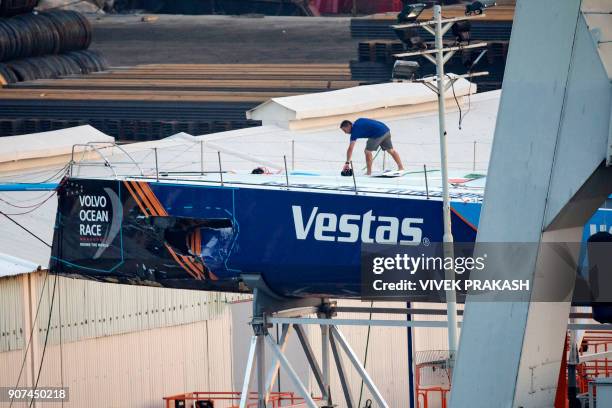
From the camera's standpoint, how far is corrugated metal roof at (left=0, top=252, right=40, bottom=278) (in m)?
18.9

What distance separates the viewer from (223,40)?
168 feet

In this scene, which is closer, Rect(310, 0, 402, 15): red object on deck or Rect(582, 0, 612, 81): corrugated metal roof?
Rect(582, 0, 612, 81): corrugated metal roof

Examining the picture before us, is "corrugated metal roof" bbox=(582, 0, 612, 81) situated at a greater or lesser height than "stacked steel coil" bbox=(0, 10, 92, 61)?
lesser

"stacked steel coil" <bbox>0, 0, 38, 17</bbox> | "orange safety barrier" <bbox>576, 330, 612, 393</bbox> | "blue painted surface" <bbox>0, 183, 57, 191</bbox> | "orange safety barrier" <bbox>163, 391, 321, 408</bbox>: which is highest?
"stacked steel coil" <bbox>0, 0, 38, 17</bbox>

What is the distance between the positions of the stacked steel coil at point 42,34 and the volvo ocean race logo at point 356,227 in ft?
88.2

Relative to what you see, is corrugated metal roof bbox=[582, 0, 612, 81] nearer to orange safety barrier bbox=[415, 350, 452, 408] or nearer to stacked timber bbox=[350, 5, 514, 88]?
orange safety barrier bbox=[415, 350, 452, 408]

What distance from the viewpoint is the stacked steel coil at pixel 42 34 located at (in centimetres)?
4088

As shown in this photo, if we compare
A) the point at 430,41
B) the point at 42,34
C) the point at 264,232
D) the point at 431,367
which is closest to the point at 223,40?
the point at 42,34

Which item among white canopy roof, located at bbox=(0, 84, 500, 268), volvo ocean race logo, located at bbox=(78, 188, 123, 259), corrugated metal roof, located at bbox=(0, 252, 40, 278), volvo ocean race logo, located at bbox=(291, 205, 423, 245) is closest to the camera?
volvo ocean race logo, located at bbox=(291, 205, 423, 245)

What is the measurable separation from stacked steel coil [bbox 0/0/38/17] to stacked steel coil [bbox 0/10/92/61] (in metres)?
0.18

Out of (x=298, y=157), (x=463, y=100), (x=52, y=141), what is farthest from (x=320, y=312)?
(x=463, y=100)

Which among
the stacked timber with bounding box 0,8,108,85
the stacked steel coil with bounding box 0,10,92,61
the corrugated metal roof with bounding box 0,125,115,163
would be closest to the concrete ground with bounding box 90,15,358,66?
the stacked timber with bounding box 0,8,108,85

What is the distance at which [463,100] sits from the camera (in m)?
32.9

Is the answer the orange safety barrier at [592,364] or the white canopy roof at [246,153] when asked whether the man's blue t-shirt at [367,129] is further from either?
the orange safety barrier at [592,364]
